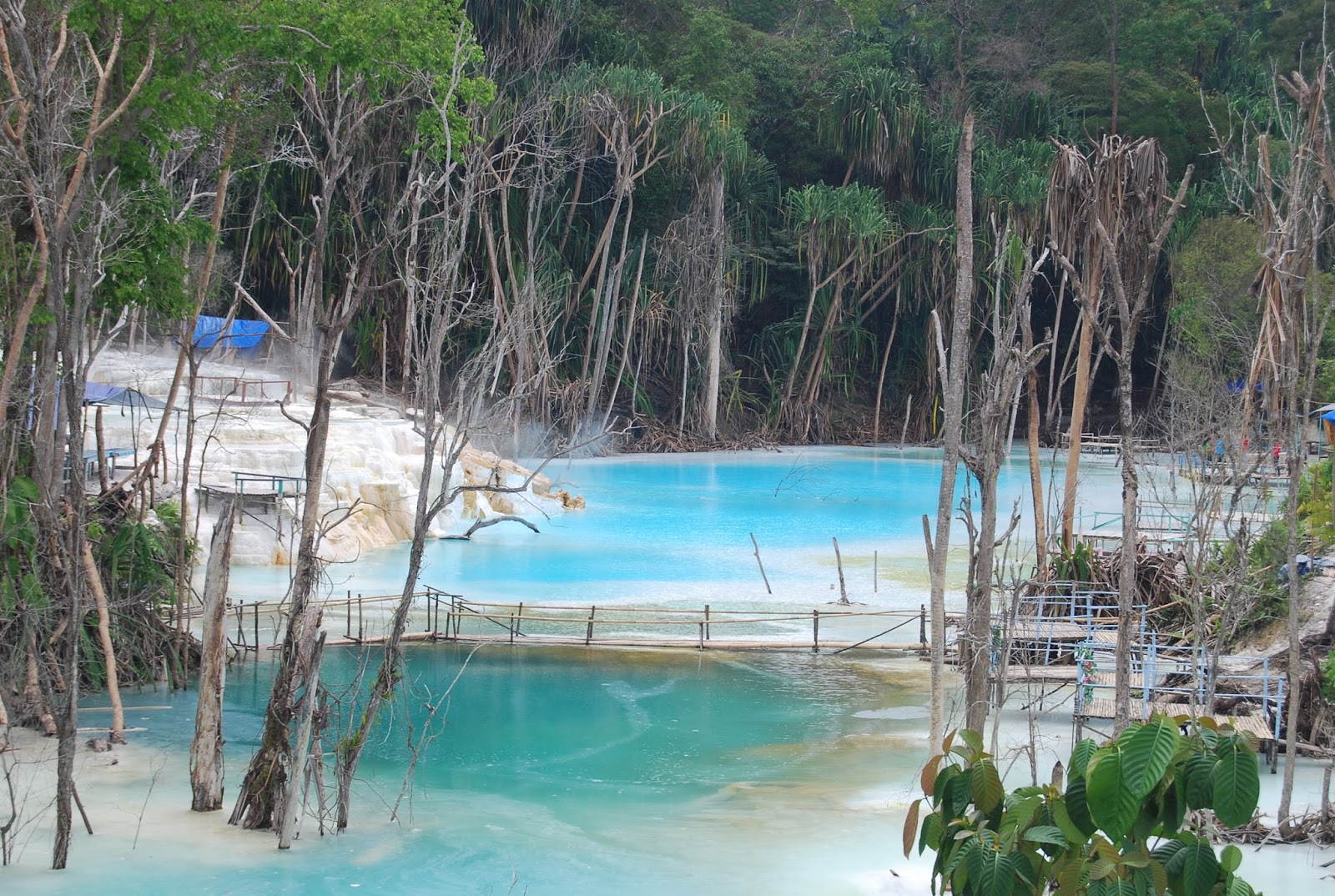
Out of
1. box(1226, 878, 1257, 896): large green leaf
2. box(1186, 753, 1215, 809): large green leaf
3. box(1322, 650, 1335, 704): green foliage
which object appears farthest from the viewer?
box(1322, 650, 1335, 704): green foliage

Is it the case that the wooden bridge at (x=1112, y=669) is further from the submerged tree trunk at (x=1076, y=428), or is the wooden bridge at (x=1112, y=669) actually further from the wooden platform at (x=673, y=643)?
the wooden platform at (x=673, y=643)

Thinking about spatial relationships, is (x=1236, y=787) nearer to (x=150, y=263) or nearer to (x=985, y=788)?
(x=985, y=788)

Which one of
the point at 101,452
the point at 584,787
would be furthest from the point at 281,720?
the point at 101,452

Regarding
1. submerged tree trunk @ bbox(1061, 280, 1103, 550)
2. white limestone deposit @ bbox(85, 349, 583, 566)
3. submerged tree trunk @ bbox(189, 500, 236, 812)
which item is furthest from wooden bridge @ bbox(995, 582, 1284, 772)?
white limestone deposit @ bbox(85, 349, 583, 566)

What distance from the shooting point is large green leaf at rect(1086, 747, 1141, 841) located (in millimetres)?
3688

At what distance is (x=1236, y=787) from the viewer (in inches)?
148

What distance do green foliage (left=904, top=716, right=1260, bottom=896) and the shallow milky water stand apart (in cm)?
334

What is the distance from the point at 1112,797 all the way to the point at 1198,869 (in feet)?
1.13

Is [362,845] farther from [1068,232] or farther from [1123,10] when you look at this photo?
[1123,10]

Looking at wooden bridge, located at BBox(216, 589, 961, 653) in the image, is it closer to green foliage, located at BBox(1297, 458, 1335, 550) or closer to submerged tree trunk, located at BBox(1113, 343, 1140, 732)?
green foliage, located at BBox(1297, 458, 1335, 550)

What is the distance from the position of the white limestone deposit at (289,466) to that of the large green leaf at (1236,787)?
34.4 ft

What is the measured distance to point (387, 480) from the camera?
1795 centimetres

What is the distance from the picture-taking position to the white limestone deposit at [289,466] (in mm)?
15492

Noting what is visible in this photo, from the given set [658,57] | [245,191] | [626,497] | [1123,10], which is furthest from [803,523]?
[1123,10]
